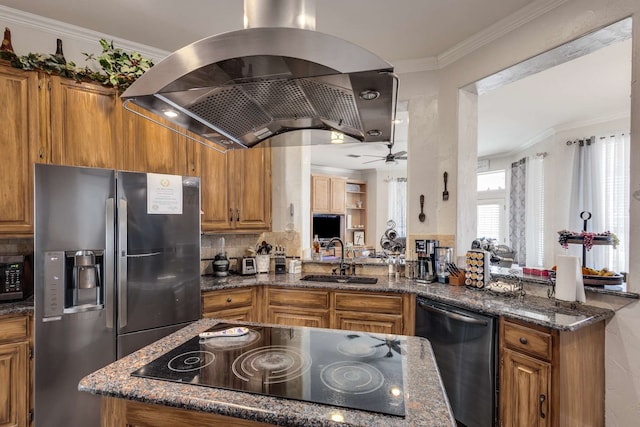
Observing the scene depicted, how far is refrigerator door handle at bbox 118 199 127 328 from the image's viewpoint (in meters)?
2.18

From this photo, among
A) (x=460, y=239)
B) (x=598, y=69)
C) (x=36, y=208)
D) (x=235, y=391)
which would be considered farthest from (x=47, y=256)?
(x=598, y=69)

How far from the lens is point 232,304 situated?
2771mm

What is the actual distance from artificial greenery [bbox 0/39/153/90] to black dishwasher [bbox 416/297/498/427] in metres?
2.86

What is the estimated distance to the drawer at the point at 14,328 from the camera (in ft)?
6.42

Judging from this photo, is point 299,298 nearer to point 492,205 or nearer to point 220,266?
point 220,266

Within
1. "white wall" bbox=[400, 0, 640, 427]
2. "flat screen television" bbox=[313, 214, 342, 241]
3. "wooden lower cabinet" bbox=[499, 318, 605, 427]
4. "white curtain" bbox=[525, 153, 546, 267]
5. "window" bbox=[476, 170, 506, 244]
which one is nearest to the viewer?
"wooden lower cabinet" bbox=[499, 318, 605, 427]

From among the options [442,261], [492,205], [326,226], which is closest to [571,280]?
[442,261]

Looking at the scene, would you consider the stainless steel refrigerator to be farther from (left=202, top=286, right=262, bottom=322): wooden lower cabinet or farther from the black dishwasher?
the black dishwasher

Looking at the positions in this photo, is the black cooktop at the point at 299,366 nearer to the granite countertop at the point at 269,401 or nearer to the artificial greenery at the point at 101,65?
the granite countertop at the point at 269,401

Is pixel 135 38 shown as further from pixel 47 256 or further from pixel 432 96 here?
pixel 432 96

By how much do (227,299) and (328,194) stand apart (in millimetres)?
4804

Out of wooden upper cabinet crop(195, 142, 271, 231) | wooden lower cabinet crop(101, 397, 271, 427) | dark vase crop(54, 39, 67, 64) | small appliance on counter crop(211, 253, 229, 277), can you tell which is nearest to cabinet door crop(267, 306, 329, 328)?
small appliance on counter crop(211, 253, 229, 277)

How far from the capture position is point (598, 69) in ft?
9.92

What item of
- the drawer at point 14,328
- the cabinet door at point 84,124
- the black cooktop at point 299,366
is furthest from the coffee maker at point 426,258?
the drawer at point 14,328
